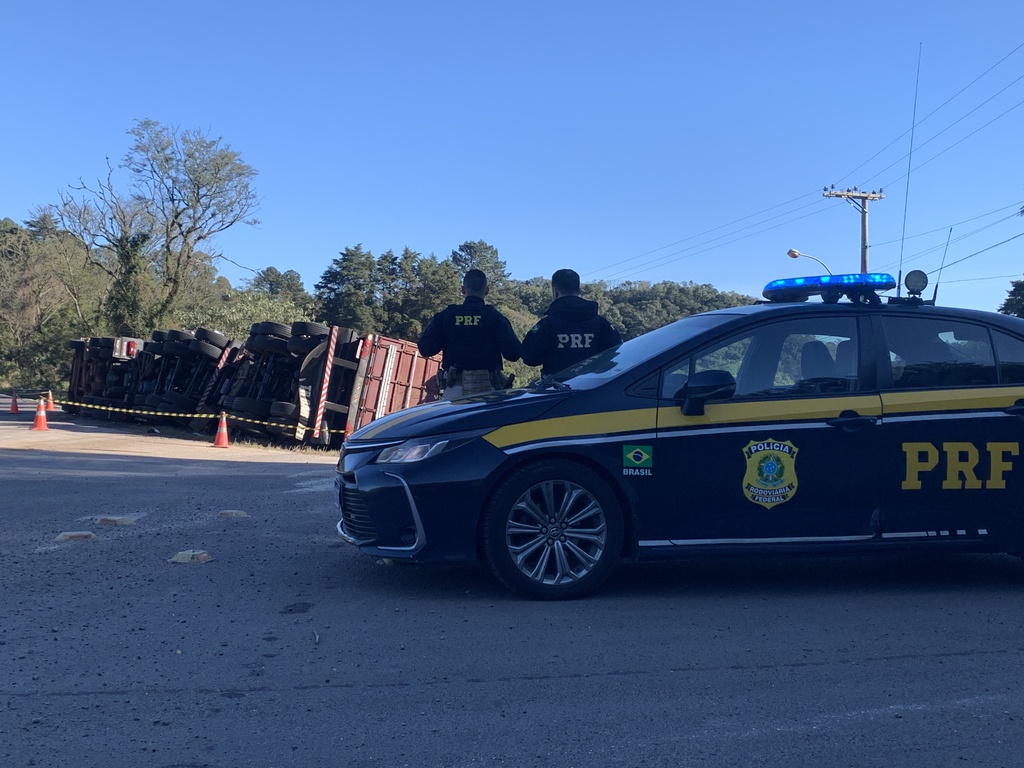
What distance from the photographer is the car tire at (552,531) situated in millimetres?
5078

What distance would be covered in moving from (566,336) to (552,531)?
2.45m

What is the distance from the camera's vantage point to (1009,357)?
5.61 m

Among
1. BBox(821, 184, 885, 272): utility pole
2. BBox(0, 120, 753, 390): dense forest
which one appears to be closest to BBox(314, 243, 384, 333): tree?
BBox(0, 120, 753, 390): dense forest

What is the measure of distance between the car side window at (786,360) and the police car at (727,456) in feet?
0.04

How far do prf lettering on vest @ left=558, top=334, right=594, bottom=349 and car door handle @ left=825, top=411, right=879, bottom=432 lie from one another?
7.70 ft

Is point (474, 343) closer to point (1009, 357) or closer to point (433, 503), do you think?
point (433, 503)

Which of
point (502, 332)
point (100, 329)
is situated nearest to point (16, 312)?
point (100, 329)

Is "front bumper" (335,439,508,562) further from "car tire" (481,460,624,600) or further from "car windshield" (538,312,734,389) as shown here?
"car windshield" (538,312,734,389)

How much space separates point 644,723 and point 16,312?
50411mm

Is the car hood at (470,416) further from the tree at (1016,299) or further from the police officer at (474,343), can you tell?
Result: the tree at (1016,299)

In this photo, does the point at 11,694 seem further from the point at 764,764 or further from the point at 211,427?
the point at 211,427

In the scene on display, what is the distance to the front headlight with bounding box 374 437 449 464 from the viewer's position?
16.7 ft

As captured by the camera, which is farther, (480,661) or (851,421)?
(851,421)

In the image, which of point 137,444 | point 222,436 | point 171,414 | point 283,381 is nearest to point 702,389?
point 222,436
